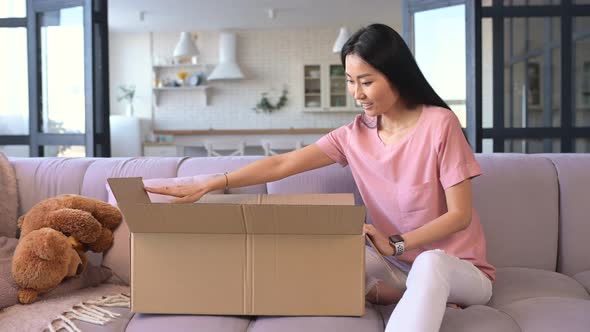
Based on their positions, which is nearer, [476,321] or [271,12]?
[476,321]

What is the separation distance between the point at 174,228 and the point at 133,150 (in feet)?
25.4

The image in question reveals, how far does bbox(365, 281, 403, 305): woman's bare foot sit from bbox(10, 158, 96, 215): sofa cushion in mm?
1100

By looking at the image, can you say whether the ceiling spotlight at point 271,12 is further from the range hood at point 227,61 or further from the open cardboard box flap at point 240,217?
the open cardboard box flap at point 240,217

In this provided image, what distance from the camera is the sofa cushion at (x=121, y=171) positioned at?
2299 mm

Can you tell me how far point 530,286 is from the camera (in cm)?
191

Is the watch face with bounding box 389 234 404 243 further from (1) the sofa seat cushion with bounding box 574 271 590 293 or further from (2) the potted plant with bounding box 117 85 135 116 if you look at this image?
(2) the potted plant with bounding box 117 85 135 116

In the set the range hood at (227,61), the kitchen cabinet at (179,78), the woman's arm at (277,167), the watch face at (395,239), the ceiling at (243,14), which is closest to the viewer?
the watch face at (395,239)

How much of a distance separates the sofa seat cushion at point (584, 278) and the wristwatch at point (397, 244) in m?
0.69

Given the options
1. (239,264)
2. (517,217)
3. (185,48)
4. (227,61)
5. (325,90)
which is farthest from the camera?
(325,90)

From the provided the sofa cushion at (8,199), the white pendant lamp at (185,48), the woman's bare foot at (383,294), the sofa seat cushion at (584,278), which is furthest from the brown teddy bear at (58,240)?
the white pendant lamp at (185,48)

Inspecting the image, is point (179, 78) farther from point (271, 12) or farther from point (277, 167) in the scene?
point (277, 167)

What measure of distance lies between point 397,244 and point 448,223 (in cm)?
17

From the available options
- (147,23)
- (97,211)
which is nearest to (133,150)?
(147,23)

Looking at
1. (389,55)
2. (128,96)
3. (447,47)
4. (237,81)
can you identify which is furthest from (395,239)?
(128,96)
